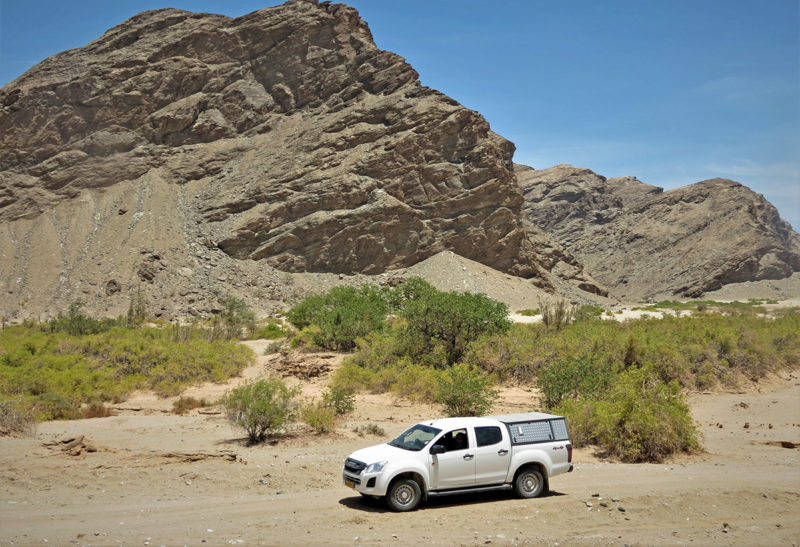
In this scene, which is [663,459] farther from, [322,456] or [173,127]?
[173,127]

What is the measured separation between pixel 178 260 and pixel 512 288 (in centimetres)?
3255

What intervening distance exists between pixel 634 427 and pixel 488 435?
517cm

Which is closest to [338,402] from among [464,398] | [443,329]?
[464,398]

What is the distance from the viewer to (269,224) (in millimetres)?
64500

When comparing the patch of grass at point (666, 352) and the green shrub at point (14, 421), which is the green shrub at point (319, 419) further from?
the patch of grass at point (666, 352)

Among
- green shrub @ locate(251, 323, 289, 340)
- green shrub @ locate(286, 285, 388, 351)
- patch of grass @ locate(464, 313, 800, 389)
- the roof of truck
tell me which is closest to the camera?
the roof of truck

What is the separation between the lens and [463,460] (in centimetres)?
965

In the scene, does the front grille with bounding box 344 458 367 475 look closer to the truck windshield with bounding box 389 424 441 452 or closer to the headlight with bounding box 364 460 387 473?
the headlight with bounding box 364 460 387 473

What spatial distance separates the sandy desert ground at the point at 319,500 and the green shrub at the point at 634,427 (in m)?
0.41

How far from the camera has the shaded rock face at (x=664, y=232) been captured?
9606cm

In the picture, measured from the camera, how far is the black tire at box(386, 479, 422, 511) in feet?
30.5

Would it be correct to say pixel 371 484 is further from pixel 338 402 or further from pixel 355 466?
pixel 338 402

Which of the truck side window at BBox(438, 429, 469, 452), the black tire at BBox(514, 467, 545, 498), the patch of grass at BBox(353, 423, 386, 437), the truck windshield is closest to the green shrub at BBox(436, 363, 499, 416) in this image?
the patch of grass at BBox(353, 423, 386, 437)

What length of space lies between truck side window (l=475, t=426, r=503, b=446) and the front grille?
1.85 meters
